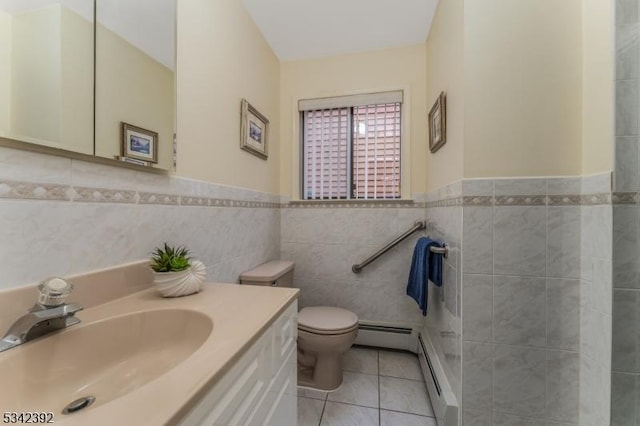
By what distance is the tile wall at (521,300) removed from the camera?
1060 mm

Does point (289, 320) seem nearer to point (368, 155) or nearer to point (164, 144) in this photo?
point (164, 144)

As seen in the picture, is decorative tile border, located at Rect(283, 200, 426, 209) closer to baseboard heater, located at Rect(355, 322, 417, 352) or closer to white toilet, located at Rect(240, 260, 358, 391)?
white toilet, located at Rect(240, 260, 358, 391)

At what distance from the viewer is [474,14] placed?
110 centimetres

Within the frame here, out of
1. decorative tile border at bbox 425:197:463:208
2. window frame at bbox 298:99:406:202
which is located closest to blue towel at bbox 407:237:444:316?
decorative tile border at bbox 425:197:463:208

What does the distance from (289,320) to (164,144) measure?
0.82 meters

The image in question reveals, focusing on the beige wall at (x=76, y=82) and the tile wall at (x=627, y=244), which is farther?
the tile wall at (x=627, y=244)

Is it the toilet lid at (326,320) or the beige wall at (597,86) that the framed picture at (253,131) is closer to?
the toilet lid at (326,320)

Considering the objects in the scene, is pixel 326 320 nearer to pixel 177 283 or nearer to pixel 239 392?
pixel 177 283

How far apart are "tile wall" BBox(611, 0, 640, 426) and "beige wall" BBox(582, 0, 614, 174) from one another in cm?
3

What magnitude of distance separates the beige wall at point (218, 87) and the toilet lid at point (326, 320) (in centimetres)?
93

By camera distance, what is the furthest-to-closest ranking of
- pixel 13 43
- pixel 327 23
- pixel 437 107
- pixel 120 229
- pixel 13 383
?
1. pixel 327 23
2. pixel 437 107
3. pixel 120 229
4. pixel 13 43
5. pixel 13 383

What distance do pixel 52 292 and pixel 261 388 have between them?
54 cm

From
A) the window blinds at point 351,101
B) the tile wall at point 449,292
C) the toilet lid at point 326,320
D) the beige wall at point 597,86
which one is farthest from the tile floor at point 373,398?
the window blinds at point 351,101

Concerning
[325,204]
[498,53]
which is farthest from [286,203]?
[498,53]
